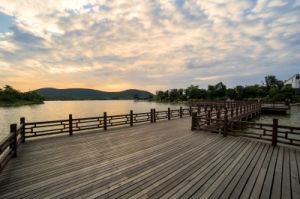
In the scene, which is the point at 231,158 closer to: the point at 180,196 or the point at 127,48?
the point at 180,196

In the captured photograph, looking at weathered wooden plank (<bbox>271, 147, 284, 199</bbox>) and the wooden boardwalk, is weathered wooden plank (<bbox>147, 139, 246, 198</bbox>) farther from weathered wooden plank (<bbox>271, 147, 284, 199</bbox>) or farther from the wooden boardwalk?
weathered wooden plank (<bbox>271, 147, 284, 199</bbox>)

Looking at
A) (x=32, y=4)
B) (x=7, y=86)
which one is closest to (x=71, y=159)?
(x=32, y=4)

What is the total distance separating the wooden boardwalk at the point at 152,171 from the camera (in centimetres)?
359

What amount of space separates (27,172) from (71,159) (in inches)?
49.1

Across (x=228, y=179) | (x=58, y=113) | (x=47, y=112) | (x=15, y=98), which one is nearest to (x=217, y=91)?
(x=58, y=113)

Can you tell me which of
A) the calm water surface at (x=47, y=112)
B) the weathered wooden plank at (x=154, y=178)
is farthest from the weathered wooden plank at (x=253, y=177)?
the calm water surface at (x=47, y=112)

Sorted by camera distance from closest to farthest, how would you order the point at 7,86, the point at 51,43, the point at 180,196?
the point at 180,196, the point at 51,43, the point at 7,86

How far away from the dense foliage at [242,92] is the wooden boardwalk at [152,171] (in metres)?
58.4

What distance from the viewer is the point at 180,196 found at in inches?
133

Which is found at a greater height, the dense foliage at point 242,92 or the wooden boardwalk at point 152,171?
the dense foliage at point 242,92

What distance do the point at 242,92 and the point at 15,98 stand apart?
103 m

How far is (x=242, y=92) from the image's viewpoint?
224 ft

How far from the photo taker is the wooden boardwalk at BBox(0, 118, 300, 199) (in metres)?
3.59

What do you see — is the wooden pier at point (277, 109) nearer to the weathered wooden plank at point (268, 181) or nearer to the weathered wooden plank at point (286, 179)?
the weathered wooden plank at point (286, 179)
